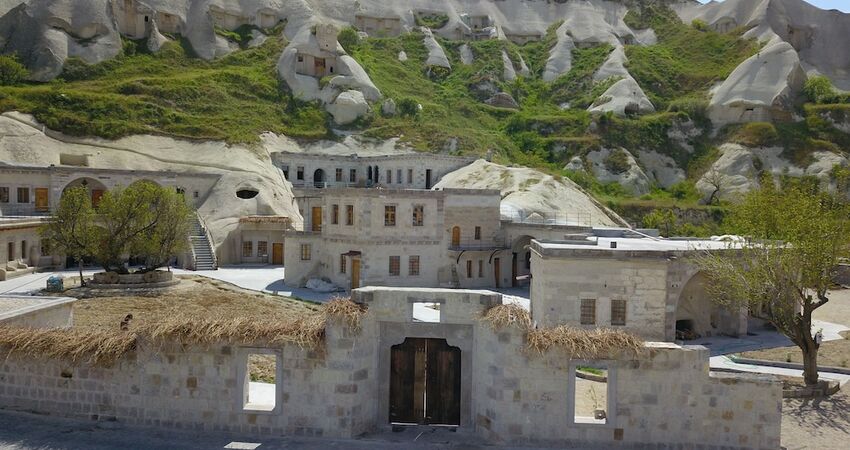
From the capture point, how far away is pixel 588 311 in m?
28.1

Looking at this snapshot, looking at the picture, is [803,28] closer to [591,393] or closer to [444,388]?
[591,393]

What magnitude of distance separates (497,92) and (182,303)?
239 ft

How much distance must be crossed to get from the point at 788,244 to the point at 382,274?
23745 millimetres

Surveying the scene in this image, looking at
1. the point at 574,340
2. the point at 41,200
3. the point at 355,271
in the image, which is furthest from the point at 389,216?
the point at 41,200

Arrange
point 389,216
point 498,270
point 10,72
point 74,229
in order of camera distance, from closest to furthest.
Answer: point 74,229
point 389,216
point 498,270
point 10,72


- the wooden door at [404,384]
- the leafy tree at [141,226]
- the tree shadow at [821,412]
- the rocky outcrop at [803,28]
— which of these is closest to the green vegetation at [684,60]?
Result: the rocky outcrop at [803,28]

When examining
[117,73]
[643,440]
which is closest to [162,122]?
[117,73]

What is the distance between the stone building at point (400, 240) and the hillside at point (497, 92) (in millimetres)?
28381

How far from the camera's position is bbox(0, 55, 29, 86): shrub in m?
72.4

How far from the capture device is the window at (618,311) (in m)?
28.0

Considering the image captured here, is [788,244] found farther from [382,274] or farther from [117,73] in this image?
[117,73]

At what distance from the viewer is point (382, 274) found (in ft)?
135

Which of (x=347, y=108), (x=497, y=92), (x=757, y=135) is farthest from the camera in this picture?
(x=497, y=92)

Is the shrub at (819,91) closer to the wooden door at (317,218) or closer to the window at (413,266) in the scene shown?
the window at (413,266)
